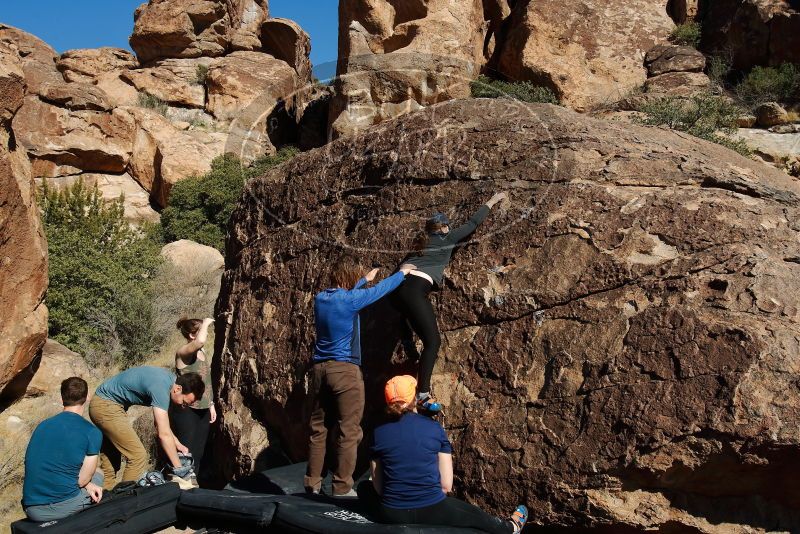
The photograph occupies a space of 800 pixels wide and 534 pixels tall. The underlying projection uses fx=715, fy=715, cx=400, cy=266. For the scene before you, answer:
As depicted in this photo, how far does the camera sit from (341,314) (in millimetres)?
4090

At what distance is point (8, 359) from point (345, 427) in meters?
6.81

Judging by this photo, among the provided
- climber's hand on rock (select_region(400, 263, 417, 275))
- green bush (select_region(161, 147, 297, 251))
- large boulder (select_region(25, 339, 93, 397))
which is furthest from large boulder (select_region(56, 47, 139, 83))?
climber's hand on rock (select_region(400, 263, 417, 275))

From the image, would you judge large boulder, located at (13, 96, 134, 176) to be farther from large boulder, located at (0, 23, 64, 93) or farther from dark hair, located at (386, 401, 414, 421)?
dark hair, located at (386, 401, 414, 421)

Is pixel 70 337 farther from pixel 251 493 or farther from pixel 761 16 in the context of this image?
pixel 761 16

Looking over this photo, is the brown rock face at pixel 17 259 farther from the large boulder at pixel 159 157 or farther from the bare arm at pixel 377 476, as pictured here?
the large boulder at pixel 159 157

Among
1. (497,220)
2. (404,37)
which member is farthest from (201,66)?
(497,220)

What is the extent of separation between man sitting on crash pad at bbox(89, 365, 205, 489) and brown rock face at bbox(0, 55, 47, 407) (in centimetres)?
485

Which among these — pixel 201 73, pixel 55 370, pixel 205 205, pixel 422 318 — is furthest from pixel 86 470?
pixel 201 73

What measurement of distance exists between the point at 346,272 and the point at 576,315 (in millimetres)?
1489

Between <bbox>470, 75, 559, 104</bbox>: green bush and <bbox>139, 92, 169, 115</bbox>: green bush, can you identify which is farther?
<bbox>139, 92, 169, 115</bbox>: green bush

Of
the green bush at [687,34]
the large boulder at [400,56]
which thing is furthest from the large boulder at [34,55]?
the green bush at [687,34]

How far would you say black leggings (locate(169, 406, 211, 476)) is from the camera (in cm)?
514

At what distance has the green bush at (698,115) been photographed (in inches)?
549

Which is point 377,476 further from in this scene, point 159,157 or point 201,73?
point 201,73
